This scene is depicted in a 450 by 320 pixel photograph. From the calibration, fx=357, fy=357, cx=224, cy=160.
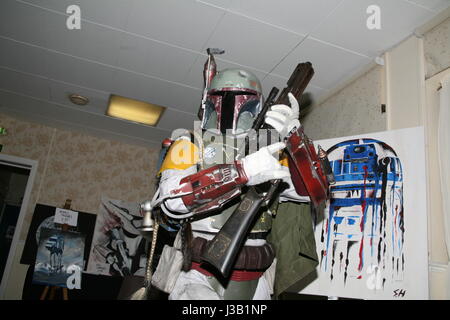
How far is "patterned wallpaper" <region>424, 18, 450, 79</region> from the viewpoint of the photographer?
6.60 ft

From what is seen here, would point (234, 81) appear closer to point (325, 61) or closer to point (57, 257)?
point (325, 61)

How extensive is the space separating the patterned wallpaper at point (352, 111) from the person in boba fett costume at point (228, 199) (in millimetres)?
1015

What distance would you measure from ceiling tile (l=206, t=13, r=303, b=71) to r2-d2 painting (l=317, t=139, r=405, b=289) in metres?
0.80

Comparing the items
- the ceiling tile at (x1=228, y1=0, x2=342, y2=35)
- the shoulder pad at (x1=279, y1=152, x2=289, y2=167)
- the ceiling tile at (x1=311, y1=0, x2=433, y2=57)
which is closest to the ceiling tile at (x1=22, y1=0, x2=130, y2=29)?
the ceiling tile at (x1=228, y1=0, x2=342, y2=35)

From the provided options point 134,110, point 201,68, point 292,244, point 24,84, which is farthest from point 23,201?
point 292,244

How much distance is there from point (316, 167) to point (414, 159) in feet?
2.77

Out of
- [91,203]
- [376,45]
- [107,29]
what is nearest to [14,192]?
[91,203]

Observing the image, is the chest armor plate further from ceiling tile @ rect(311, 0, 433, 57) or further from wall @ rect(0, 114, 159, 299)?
wall @ rect(0, 114, 159, 299)

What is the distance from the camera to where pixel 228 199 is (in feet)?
4.74

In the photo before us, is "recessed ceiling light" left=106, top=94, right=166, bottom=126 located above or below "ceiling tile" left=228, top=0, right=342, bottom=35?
above

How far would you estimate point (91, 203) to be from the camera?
444 centimetres

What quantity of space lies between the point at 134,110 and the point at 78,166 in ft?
4.24
